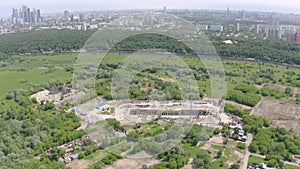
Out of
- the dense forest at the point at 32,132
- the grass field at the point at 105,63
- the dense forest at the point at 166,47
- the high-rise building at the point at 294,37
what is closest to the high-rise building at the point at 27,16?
the dense forest at the point at 166,47

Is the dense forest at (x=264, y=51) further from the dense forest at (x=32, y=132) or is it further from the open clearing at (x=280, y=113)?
the dense forest at (x=32, y=132)

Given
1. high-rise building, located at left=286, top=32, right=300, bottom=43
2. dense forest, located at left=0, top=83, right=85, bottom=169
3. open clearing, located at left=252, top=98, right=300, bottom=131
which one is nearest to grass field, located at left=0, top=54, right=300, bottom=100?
open clearing, located at left=252, top=98, right=300, bottom=131

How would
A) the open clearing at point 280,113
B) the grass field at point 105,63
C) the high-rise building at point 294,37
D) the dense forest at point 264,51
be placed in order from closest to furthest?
the open clearing at point 280,113
the grass field at point 105,63
the dense forest at point 264,51
the high-rise building at point 294,37

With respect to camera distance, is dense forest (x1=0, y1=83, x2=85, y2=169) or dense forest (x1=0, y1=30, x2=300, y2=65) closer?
dense forest (x1=0, y1=83, x2=85, y2=169)

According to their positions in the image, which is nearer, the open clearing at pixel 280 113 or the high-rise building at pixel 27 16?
the open clearing at pixel 280 113

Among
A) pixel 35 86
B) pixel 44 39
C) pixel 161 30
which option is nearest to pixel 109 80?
pixel 35 86

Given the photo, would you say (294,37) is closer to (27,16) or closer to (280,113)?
(280,113)

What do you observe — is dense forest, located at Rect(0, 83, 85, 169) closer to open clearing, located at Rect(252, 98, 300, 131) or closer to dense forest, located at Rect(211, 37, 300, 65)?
open clearing, located at Rect(252, 98, 300, 131)

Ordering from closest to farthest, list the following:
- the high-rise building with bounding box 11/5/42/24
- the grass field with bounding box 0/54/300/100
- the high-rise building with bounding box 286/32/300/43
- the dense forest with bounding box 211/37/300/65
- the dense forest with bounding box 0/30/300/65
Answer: the grass field with bounding box 0/54/300/100 → the dense forest with bounding box 211/37/300/65 → the dense forest with bounding box 0/30/300/65 → the high-rise building with bounding box 286/32/300/43 → the high-rise building with bounding box 11/5/42/24

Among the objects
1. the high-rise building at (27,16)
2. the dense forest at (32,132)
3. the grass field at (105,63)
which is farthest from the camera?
Answer: the high-rise building at (27,16)

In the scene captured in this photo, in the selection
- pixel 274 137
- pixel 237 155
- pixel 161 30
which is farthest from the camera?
pixel 161 30

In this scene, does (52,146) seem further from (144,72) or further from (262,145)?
(144,72)
